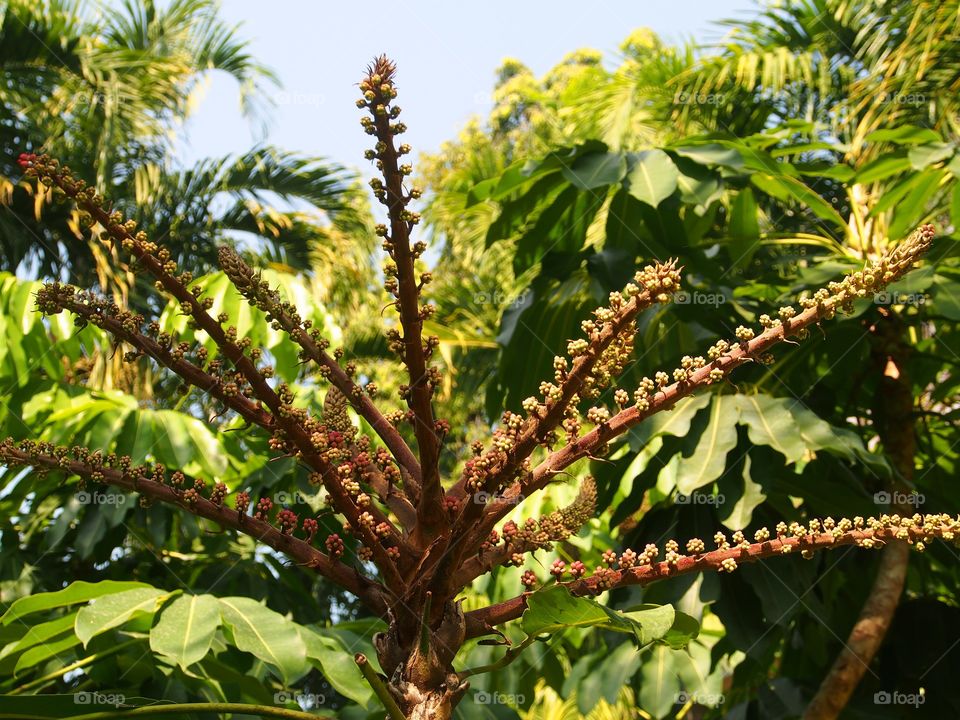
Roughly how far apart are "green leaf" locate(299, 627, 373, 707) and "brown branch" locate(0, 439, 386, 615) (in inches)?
28.6

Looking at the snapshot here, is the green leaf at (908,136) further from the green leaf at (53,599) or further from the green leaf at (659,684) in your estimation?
the green leaf at (53,599)

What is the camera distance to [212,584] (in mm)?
3473

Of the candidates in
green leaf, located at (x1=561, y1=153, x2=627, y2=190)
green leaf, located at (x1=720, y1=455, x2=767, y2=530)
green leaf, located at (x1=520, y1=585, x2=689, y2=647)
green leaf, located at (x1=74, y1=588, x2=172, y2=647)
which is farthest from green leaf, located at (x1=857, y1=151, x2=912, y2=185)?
green leaf, located at (x1=74, y1=588, x2=172, y2=647)

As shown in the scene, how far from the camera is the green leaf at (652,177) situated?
9.07 feet

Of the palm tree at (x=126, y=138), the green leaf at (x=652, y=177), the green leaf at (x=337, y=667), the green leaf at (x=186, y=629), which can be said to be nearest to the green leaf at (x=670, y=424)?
the green leaf at (x=652, y=177)

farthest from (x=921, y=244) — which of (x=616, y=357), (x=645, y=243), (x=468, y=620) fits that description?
(x=645, y=243)

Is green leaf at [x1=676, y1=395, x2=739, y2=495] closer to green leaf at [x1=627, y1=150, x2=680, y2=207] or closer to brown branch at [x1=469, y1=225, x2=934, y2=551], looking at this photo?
green leaf at [x1=627, y1=150, x2=680, y2=207]

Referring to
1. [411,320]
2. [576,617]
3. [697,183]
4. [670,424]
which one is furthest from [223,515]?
[697,183]

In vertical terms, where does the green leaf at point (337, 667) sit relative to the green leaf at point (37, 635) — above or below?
below

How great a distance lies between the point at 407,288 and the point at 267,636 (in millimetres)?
1145

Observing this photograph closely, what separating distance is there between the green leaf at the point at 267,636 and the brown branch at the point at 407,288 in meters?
0.76

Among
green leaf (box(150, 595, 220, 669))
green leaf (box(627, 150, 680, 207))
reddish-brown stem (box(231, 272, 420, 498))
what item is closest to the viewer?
reddish-brown stem (box(231, 272, 420, 498))

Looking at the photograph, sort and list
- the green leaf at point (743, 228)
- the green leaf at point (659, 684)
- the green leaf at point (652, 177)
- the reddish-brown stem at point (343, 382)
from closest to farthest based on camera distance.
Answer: the reddish-brown stem at point (343, 382) < the green leaf at point (652, 177) < the green leaf at point (659, 684) < the green leaf at point (743, 228)

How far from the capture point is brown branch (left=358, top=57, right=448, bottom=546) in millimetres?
1037
